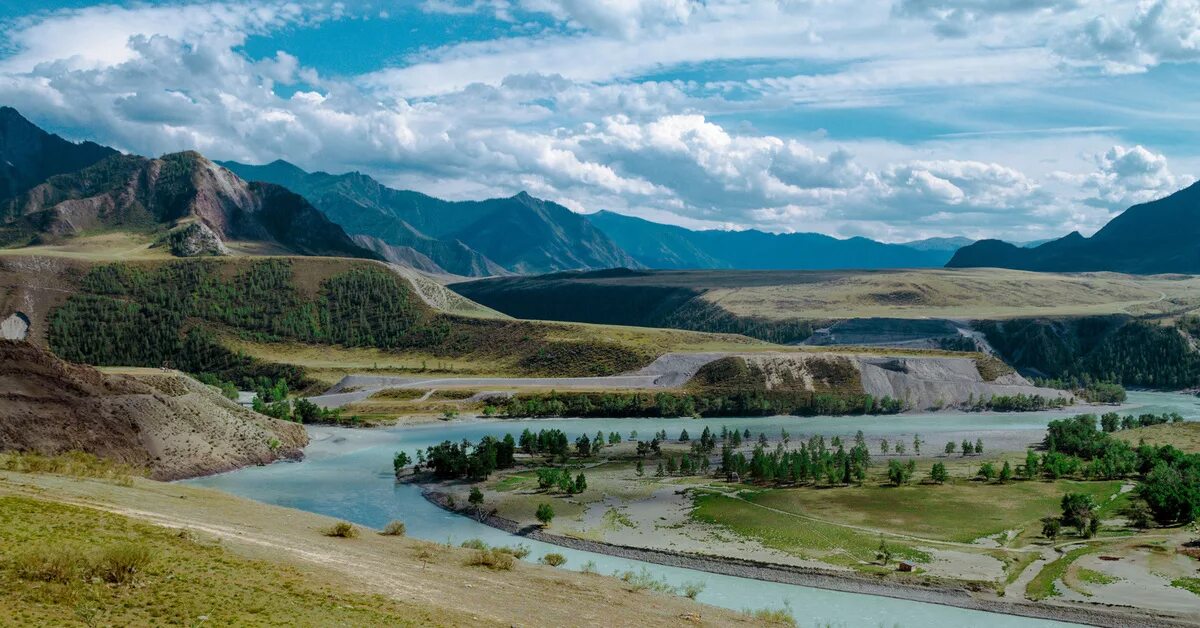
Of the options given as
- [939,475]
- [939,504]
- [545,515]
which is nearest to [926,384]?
[939,475]

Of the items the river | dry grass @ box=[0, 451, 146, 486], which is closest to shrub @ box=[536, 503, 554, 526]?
the river

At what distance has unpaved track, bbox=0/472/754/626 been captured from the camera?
3519cm

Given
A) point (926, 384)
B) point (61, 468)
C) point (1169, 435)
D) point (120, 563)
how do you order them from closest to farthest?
1. point (120, 563)
2. point (61, 468)
3. point (1169, 435)
4. point (926, 384)

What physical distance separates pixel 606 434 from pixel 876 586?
3326 inches

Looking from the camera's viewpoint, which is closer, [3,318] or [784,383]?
[784,383]

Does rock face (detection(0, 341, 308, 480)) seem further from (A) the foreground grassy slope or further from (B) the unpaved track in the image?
(A) the foreground grassy slope

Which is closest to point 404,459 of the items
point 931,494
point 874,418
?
point 931,494

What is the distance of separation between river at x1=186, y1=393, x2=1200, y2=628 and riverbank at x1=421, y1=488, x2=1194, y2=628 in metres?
0.97

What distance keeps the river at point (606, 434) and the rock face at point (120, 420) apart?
3771mm

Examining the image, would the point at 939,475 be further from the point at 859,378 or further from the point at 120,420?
the point at 859,378

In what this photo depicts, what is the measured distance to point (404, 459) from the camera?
4289 inches

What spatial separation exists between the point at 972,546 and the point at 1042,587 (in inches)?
416

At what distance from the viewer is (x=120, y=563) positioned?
27.2 m

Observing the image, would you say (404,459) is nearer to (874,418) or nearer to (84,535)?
(84,535)
